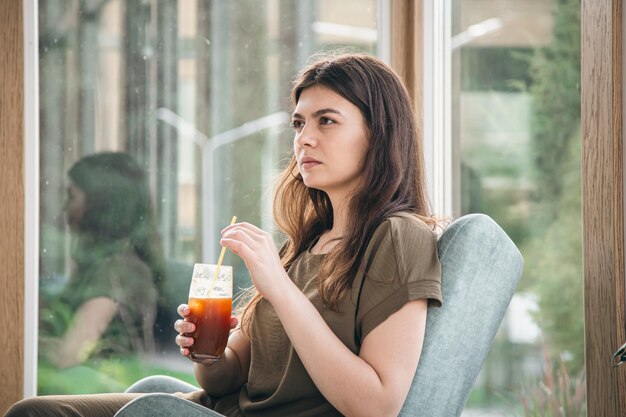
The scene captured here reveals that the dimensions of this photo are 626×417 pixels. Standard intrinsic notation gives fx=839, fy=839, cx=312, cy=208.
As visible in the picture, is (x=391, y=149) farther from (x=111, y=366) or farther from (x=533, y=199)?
(x=111, y=366)

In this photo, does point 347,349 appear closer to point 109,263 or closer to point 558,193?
point 558,193

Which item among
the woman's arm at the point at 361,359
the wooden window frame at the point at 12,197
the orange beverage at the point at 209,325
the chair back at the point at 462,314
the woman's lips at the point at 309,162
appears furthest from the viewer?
the wooden window frame at the point at 12,197

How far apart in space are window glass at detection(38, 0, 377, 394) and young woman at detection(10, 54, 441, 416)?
3.46 ft

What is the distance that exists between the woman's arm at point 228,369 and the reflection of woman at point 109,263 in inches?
42.7

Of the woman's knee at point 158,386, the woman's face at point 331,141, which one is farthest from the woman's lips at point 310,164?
the woman's knee at point 158,386

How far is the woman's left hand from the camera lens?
1.66 m

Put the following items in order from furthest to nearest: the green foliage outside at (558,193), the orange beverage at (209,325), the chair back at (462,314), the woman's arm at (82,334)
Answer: the woman's arm at (82,334) → the green foliage outside at (558,193) → the orange beverage at (209,325) → the chair back at (462,314)

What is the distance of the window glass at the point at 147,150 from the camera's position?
3.05m

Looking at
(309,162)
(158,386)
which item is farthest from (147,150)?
(309,162)

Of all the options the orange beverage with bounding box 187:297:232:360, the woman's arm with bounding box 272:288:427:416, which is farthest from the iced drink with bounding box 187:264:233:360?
the woman's arm with bounding box 272:288:427:416

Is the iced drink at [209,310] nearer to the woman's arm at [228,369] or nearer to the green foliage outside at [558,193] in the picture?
the woman's arm at [228,369]

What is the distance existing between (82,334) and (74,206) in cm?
47

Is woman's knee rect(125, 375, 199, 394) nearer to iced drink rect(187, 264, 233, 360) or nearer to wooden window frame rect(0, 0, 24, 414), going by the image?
iced drink rect(187, 264, 233, 360)

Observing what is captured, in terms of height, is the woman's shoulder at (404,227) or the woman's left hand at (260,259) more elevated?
the woman's shoulder at (404,227)
